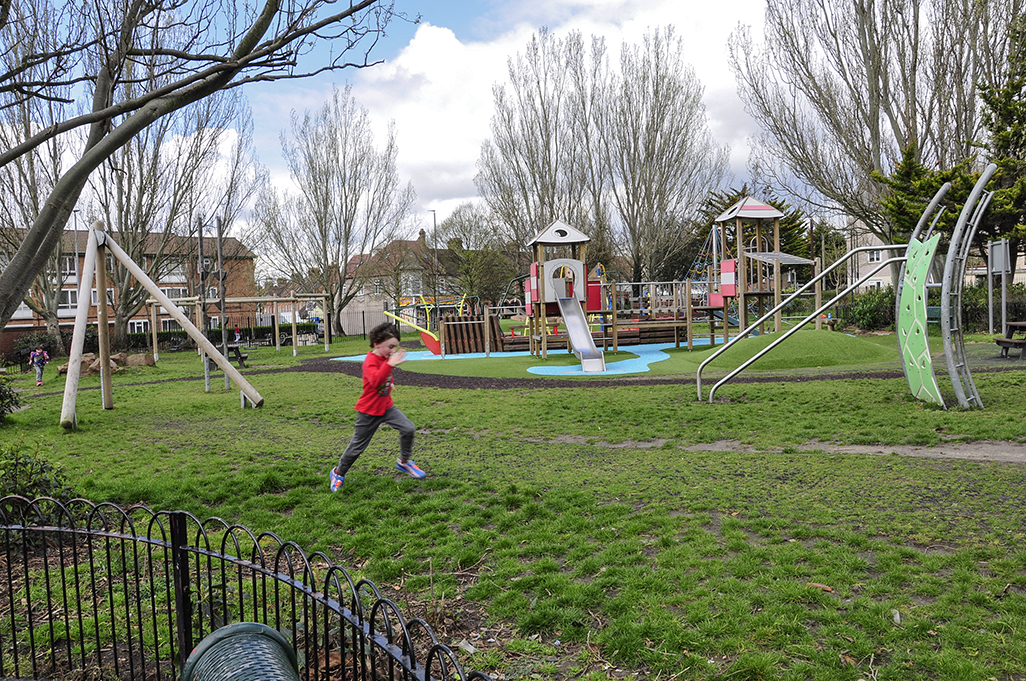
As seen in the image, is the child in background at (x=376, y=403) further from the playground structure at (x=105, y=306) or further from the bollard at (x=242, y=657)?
the playground structure at (x=105, y=306)

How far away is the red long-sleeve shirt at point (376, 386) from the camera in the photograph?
620cm

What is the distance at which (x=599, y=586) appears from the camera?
12.4ft

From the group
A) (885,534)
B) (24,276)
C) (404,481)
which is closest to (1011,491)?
(885,534)

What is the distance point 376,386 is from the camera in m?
6.21

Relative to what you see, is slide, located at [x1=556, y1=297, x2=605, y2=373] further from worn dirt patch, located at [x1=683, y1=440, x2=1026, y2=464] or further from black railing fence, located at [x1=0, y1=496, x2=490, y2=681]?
black railing fence, located at [x1=0, y1=496, x2=490, y2=681]

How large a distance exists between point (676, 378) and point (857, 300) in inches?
712

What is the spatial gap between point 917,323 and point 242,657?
952 centimetres

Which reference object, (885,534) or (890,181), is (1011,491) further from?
(890,181)

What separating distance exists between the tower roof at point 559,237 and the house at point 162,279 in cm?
1271

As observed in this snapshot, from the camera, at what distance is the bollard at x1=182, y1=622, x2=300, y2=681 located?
1.79m

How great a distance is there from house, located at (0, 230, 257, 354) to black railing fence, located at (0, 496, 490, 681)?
2358cm

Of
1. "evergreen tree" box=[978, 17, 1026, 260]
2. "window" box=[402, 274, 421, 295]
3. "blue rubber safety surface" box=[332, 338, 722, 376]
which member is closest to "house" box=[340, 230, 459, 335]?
"window" box=[402, 274, 421, 295]

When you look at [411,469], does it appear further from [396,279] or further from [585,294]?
[396,279]

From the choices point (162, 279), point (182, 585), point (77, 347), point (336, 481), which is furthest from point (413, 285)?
point (182, 585)
